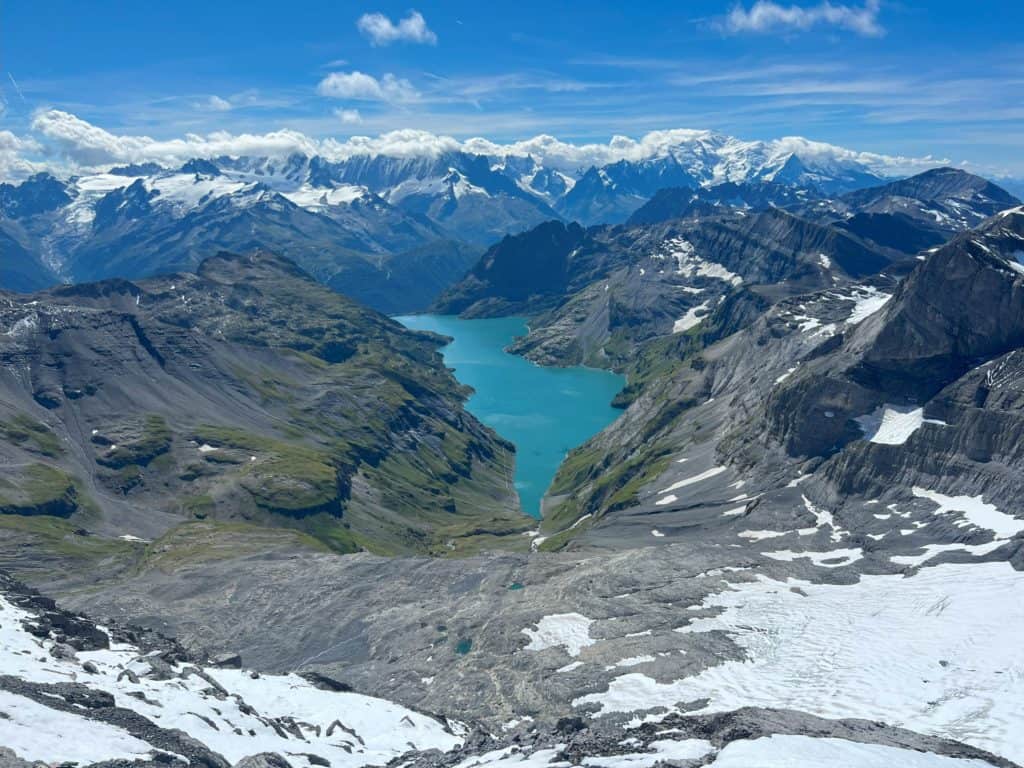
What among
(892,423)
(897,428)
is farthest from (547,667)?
(892,423)

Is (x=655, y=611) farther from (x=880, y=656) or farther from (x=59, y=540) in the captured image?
(x=59, y=540)

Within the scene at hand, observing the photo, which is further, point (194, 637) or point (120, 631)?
point (194, 637)

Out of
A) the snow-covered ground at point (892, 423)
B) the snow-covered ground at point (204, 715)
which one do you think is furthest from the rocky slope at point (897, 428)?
the snow-covered ground at point (204, 715)

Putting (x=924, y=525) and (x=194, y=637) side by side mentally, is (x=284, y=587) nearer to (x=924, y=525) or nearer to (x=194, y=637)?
(x=194, y=637)

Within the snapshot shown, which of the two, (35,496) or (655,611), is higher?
(655,611)

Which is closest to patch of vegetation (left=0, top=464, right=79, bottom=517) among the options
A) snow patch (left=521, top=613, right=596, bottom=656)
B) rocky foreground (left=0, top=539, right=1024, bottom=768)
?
rocky foreground (left=0, top=539, right=1024, bottom=768)

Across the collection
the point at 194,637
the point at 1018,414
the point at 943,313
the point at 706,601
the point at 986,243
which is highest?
the point at 986,243

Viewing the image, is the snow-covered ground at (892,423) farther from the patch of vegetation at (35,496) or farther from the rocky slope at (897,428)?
the patch of vegetation at (35,496)

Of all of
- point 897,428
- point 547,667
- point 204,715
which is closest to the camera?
point 204,715

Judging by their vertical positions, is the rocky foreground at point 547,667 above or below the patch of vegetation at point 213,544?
above

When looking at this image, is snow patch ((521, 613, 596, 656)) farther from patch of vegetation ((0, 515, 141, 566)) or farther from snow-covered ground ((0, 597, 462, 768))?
patch of vegetation ((0, 515, 141, 566))

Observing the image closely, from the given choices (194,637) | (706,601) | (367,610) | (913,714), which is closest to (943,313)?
(706,601)
